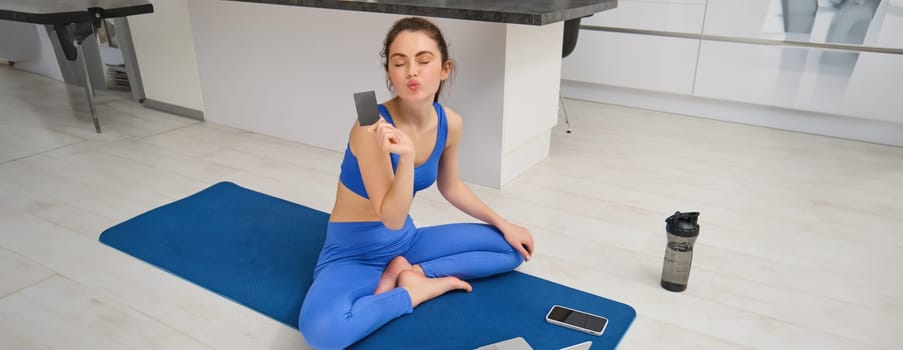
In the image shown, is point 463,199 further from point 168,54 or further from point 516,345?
point 168,54

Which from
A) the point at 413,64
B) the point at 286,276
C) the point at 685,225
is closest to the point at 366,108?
the point at 413,64

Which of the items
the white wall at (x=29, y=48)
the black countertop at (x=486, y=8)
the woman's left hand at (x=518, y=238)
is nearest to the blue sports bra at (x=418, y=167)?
the woman's left hand at (x=518, y=238)

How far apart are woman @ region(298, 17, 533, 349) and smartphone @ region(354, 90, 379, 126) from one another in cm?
2

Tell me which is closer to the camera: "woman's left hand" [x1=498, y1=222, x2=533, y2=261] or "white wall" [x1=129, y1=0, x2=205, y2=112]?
"woman's left hand" [x1=498, y1=222, x2=533, y2=261]

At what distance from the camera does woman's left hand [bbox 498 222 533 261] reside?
2029 mm

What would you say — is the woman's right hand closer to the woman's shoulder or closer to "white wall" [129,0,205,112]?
the woman's shoulder

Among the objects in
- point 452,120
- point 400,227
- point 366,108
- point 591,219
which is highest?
point 366,108

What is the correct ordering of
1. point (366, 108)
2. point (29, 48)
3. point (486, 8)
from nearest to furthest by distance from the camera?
point (366, 108) → point (486, 8) → point (29, 48)

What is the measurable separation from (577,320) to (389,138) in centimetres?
80

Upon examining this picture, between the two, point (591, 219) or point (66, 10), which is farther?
point (66, 10)

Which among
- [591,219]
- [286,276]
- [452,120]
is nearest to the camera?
[452,120]

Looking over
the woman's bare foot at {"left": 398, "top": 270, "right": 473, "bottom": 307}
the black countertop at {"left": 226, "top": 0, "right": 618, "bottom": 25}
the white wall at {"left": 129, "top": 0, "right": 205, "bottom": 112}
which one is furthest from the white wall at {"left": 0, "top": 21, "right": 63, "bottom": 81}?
the woman's bare foot at {"left": 398, "top": 270, "right": 473, "bottom": 307}

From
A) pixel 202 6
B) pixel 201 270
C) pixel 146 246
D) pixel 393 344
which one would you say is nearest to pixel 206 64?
pixel 202 6

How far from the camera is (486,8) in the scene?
242cm
